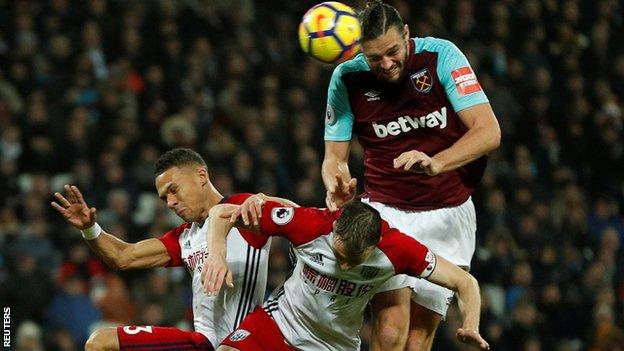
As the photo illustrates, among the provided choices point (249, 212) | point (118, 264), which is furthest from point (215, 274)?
point (118, 264)

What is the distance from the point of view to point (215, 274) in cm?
519

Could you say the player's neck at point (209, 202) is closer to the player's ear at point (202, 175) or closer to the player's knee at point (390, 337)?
the player's ear at point (202, 175)

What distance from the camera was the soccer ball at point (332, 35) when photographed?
20.0 ft

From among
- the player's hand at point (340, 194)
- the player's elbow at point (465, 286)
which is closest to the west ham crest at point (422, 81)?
the player's hand at point (340, 194)

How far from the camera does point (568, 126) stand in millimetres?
13680

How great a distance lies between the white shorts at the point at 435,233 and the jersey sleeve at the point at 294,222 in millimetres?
542

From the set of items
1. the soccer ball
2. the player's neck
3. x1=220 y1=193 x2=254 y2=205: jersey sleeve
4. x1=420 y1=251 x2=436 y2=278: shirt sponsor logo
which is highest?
the soccer ball

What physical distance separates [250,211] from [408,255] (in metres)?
0.77

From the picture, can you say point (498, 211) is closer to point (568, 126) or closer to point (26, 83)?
point (568, 126)

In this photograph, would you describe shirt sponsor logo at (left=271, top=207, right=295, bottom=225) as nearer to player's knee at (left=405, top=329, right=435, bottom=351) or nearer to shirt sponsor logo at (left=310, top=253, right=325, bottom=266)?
shirt sponsor logo at (left=310, top=253, right=325, bottom=266)

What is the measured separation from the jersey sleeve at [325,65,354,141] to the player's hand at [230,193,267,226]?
0.82 meters

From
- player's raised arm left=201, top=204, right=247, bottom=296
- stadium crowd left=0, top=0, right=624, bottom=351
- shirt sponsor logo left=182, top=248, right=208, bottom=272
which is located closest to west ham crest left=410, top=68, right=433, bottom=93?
player's raised arm left=201, top=204, right=247, bottom=296

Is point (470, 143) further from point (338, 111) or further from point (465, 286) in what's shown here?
point (338, 111)

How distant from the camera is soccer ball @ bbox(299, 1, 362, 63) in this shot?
6102 millimetres
